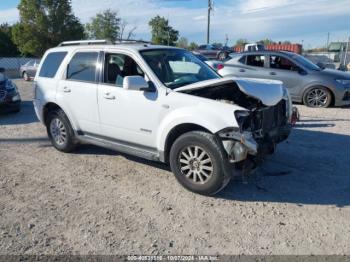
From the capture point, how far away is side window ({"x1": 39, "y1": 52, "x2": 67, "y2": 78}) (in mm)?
6148

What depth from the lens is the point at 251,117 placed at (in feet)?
14.1

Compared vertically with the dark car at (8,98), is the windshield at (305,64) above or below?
above

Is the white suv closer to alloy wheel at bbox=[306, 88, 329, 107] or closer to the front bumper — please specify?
the front bumper

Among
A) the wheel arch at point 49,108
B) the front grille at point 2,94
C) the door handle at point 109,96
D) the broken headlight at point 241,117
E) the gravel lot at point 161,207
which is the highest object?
the door handle at point 109,96

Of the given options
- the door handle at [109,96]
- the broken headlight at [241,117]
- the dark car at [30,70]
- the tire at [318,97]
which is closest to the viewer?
the broken headlight at [241,117]

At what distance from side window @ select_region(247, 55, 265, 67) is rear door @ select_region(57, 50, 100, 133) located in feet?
22.6

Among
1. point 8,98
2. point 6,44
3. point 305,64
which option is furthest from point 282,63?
point 6,44

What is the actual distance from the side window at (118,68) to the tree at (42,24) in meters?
32.7

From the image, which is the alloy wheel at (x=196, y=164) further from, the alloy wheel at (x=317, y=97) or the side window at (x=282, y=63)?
the side window at (x=282, y=63)

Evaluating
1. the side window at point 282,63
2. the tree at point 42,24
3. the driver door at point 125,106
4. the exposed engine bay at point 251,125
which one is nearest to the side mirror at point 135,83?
the driver door at point 125,106

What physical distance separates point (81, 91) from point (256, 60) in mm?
7155

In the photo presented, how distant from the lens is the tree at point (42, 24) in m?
34.5

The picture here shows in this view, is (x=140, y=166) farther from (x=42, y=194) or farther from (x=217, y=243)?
(x=217, y=243)

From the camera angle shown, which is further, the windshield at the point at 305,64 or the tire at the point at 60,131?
the windshield at the point at 305,64
